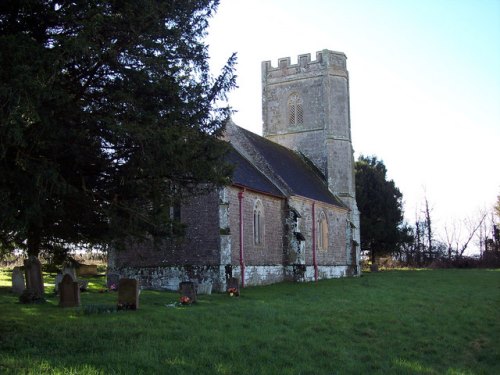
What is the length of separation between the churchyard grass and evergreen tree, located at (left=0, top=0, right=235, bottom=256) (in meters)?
1.81

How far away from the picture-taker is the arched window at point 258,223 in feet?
79.4

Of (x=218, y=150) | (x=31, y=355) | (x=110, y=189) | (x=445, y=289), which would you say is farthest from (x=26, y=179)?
(x=445, y=289)

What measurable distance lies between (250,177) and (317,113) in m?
12.7

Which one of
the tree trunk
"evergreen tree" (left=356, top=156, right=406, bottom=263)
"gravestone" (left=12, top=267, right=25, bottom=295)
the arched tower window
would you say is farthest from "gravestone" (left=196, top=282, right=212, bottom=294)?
"evergreen tree" (left=356, top=156, right=406, bottom=263)

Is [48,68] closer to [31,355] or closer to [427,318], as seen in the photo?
[31,355]

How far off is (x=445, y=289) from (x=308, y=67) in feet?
64.9

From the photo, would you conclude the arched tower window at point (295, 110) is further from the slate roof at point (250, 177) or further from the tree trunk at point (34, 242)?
the tree trunk at point (34, 242)

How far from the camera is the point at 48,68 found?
24.9 ft

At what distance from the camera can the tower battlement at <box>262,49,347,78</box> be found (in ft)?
119

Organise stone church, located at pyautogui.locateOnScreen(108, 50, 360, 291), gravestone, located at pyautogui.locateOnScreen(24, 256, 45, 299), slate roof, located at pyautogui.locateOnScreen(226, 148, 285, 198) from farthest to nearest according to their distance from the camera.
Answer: slate roof, located at pyautogui.locateOnScreen(226, 148, 285, 198), stone church, located at pyautogui.locateOnScreen(108, 50, 360, 291), gravestone, located at pyautogui.locateOnScreen(24, 256, 45, 299)

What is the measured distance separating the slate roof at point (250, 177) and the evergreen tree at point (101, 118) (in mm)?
11970

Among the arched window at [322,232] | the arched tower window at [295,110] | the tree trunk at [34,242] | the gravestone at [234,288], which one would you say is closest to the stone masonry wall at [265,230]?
the gravestone at [234,288]

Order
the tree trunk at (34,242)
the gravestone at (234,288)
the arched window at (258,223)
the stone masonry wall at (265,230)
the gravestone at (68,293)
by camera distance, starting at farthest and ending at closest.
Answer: the arched window at (258,223) → the stone masonry wall at (265,230) → the gravestone at (234,288) → the gravestone at (68,293) → the tree trunk at (34,242)

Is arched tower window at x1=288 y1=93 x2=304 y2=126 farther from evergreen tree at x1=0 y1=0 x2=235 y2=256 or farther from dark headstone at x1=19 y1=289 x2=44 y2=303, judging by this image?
evergreen tree at x1=0 y1=0 x2=235 y2=256
